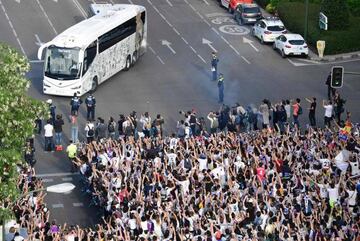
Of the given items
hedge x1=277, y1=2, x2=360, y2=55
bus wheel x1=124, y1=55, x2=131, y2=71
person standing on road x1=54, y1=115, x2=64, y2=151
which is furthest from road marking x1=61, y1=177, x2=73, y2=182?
hedge x1=277, y1=2, x2=360, y2=55

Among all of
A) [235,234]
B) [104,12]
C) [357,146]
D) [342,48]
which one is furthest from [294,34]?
[235,234]

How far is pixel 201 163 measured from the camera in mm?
35469

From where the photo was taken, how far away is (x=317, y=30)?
5847 centimetres

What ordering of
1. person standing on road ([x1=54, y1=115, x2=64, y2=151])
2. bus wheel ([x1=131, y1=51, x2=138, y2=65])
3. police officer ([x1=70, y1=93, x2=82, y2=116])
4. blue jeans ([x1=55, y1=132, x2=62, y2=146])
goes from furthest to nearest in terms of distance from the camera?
1. bus wheel ([x1=131, y1=51, x2=138, y2=65])
2. police officer ([x1=70, y1=93, x2=82, y2=116])
3. blue jeans ([x1=55, y1=132, x2=62, y2=146])
4. person standing on road ([x1=54, y1=115, x2=64, y2=151])

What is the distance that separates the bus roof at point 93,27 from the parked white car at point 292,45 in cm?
742

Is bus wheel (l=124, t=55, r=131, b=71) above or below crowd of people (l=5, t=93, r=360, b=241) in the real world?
below

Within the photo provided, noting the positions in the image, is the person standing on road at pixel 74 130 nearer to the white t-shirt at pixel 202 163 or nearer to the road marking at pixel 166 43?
the white t-shirt at pixel 202 163

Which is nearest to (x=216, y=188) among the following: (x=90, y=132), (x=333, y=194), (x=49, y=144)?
(x=333, y=194)

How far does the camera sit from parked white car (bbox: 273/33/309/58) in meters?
55.8

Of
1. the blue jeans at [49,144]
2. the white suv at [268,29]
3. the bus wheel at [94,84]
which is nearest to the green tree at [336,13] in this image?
the white suv at [268,29]

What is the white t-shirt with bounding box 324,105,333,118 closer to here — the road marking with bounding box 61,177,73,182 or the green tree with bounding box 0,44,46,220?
the road marking with bounding box 61,177,73,182

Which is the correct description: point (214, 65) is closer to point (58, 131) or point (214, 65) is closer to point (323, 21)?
point (323, 21)

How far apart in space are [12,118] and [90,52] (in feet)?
78.9

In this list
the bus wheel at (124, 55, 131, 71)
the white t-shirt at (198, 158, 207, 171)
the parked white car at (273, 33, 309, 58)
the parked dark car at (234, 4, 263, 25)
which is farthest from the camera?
the parked dark car at (234, 4, 263, 25)
